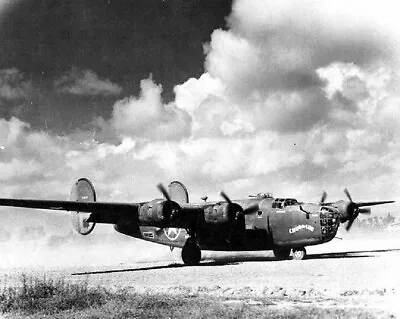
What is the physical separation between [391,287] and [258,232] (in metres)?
11.1

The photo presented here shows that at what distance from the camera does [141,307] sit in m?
9.57

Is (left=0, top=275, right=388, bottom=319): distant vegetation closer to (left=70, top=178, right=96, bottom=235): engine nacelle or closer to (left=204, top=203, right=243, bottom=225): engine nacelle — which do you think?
(left=204, top=203, right=243, bottom=225): engine nacelle

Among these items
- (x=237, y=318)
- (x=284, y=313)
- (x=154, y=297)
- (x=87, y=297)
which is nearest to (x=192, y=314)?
(x=237, y=318)

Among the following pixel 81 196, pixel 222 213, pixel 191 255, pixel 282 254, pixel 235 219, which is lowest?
pixel 282 254

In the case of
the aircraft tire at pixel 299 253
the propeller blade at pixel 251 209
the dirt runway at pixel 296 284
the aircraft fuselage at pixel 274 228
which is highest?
the propeller blade at pixel 251 209

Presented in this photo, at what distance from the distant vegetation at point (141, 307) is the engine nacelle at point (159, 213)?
7749 mm

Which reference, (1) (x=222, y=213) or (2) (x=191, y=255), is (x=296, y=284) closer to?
(1) (x=222, y=213)

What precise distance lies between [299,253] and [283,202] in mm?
2639

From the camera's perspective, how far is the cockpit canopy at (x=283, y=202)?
21684mm

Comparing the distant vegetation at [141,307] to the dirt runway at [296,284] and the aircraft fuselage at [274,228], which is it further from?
the aircraft fuselage at [274,228]

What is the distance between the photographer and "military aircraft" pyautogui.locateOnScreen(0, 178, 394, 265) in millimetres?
19969

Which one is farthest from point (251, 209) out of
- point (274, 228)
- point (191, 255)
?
point (191, 255)

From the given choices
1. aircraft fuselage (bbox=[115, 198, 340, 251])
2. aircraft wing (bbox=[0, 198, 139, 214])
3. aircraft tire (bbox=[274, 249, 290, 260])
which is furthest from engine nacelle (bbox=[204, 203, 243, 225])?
aircraft wing (bbox=[0, 198, 139, 214])

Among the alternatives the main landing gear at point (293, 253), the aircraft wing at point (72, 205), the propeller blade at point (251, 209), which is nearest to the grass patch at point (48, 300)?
the aircraft wing at point (72, 205)
